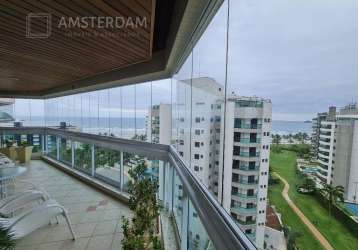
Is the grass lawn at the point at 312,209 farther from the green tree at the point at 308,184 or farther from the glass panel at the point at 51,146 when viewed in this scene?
the glass panel at the point at 51,146

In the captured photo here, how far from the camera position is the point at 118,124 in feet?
17.9

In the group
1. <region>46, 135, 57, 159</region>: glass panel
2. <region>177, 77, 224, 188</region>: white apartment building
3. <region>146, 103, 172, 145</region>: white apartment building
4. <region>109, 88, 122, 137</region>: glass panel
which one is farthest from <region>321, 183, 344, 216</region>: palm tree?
<region>46, 135, 57, 159</region>: glass panel

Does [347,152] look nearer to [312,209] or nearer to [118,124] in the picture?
[312,209]

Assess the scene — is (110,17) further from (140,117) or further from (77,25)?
(140,117)

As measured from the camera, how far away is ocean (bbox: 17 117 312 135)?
84cm

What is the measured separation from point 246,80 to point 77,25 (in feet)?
7.87

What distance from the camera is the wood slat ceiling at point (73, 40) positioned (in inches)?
82.9

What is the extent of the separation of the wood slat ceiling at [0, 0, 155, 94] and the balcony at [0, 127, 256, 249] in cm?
182

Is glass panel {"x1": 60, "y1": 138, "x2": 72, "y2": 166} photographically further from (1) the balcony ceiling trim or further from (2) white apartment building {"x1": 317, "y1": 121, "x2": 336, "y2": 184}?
(2) white apartment building {"x1": 317, "y1": 121, "x2": 336, "y2": 184}

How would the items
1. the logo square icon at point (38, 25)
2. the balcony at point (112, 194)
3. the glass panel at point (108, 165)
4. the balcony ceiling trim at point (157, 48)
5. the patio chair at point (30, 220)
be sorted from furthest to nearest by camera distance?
the glass panel at point (108, 165) < the patio chair at point (30, 220) < the logo square icon at point (38, 25) < the balcony ceiling trim at point (157, 48) < the balcony at point (112, 194)

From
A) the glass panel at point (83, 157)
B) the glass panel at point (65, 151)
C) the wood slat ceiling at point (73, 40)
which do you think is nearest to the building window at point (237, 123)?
the wood slat ceiling at point (73, 40)

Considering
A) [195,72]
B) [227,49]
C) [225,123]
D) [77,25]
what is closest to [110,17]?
[77,25]

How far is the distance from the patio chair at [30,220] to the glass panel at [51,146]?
5.96 m

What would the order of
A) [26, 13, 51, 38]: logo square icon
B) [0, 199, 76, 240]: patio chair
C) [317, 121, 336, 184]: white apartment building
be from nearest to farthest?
1. [317, 121, 336, 184]: white apartment building
2. [26, 13, 51, 38]: logo square icon
3. [0, 199, 76, 240]: patio chair
